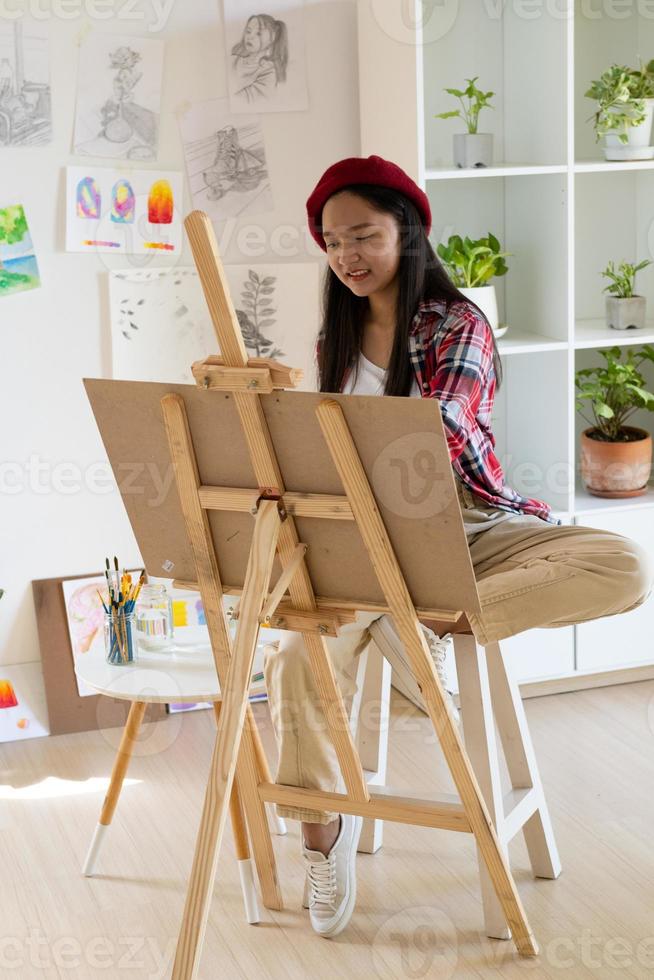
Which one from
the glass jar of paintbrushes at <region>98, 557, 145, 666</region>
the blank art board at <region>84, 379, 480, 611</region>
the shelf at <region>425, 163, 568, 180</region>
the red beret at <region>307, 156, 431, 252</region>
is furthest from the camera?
the shelf at <region>425, 163, 568, 180</region>

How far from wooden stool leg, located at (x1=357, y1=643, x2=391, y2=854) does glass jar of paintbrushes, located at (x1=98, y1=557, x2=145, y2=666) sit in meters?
0.46

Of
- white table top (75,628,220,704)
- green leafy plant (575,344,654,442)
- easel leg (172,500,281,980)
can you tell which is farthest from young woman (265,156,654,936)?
green leafy plant (575,344,654,442)

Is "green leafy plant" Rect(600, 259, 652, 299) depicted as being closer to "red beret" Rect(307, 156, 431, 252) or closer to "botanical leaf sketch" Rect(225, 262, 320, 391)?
"botanical leaf sketch" Rect(225, 262, 320, 391)

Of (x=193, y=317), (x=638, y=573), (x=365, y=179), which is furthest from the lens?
(x=193, y=317)

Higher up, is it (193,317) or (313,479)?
(193,317)

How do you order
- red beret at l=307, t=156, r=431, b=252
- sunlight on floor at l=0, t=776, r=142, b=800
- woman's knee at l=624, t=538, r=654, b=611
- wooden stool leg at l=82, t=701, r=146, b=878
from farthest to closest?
1. sunlight on floor at l=0, t=776, r=142, b=800
2. wooden stool leg at l=82, t=701, r=146, b=878
3. red beret at l=307, t=156, r=431, b=252
4. woman's knee at l=624, t=538, r=654, b=611

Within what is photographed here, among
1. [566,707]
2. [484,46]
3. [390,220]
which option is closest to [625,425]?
[566,707]

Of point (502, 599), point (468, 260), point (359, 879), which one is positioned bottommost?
point (359, 879)

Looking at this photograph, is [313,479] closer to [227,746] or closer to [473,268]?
[227,746]

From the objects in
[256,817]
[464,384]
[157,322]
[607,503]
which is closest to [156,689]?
[256,817]

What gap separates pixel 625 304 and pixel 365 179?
118cm

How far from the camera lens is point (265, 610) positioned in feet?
5.83

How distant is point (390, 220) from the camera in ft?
7.24

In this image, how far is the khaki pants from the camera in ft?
6.46
